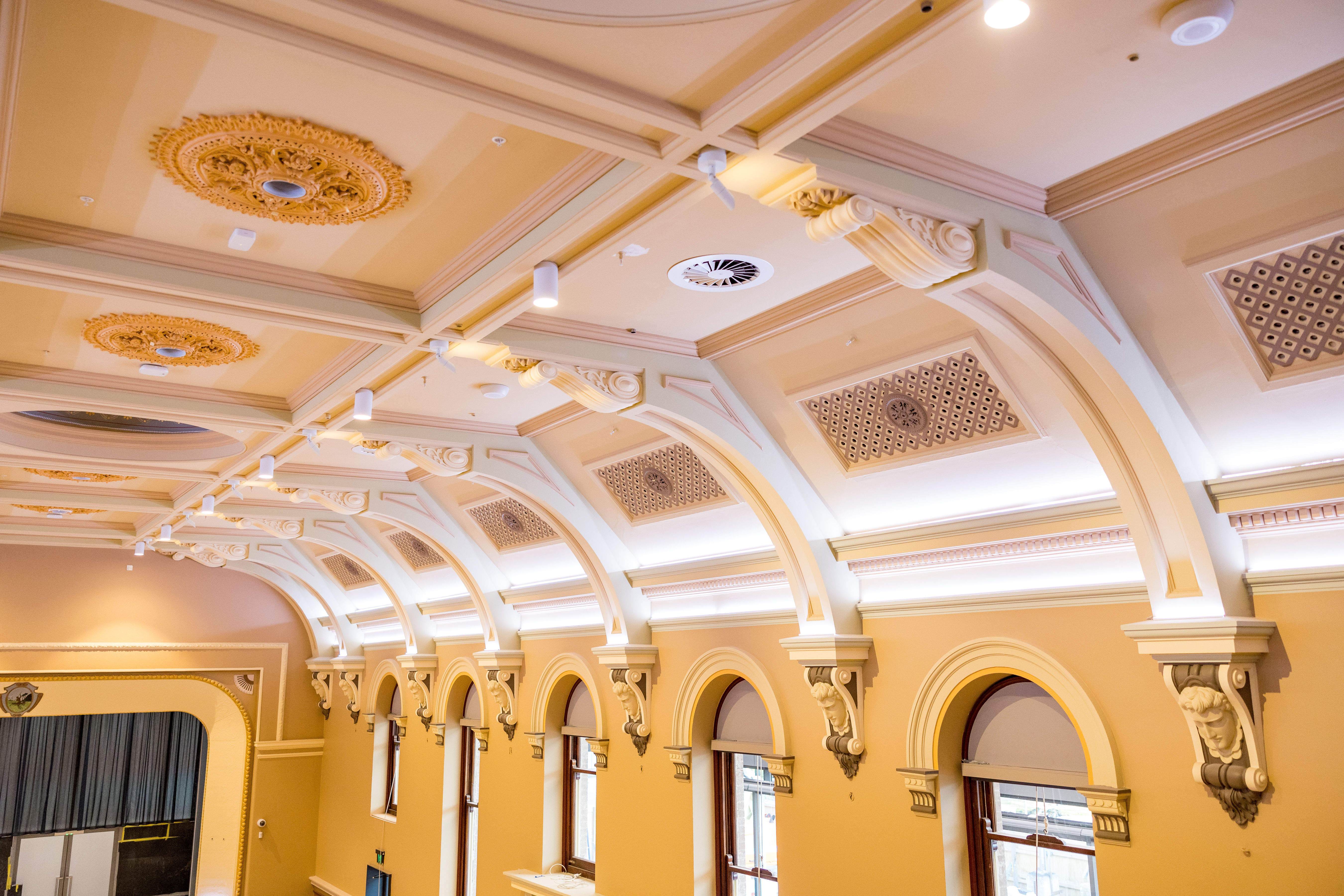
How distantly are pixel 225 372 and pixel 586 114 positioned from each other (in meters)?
4.44

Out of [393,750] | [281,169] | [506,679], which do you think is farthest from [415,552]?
[281,169]

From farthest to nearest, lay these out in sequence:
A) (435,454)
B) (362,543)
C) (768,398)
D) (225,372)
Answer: (362,543) < (435,454) < (225,372) < (768,398)

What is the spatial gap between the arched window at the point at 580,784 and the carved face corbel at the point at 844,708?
151 inches

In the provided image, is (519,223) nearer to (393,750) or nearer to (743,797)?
(743,797)

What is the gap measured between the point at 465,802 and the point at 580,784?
2.62 meters

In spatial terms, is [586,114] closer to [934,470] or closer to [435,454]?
[934,470]

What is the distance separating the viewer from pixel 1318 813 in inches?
171

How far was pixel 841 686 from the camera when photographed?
6.62 meters

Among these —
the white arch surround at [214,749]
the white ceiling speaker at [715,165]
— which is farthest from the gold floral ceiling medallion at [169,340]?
the white arch surround at [214,749]

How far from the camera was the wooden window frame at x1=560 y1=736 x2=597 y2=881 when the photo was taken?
404 inches

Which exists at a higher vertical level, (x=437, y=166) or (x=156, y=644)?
(x=437, y=166)

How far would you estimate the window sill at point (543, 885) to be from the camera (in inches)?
364

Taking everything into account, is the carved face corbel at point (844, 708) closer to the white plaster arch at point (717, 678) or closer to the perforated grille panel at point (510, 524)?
the white plaster arch at point (717, 678)

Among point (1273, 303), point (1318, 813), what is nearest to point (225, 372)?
point (1273, 303)
